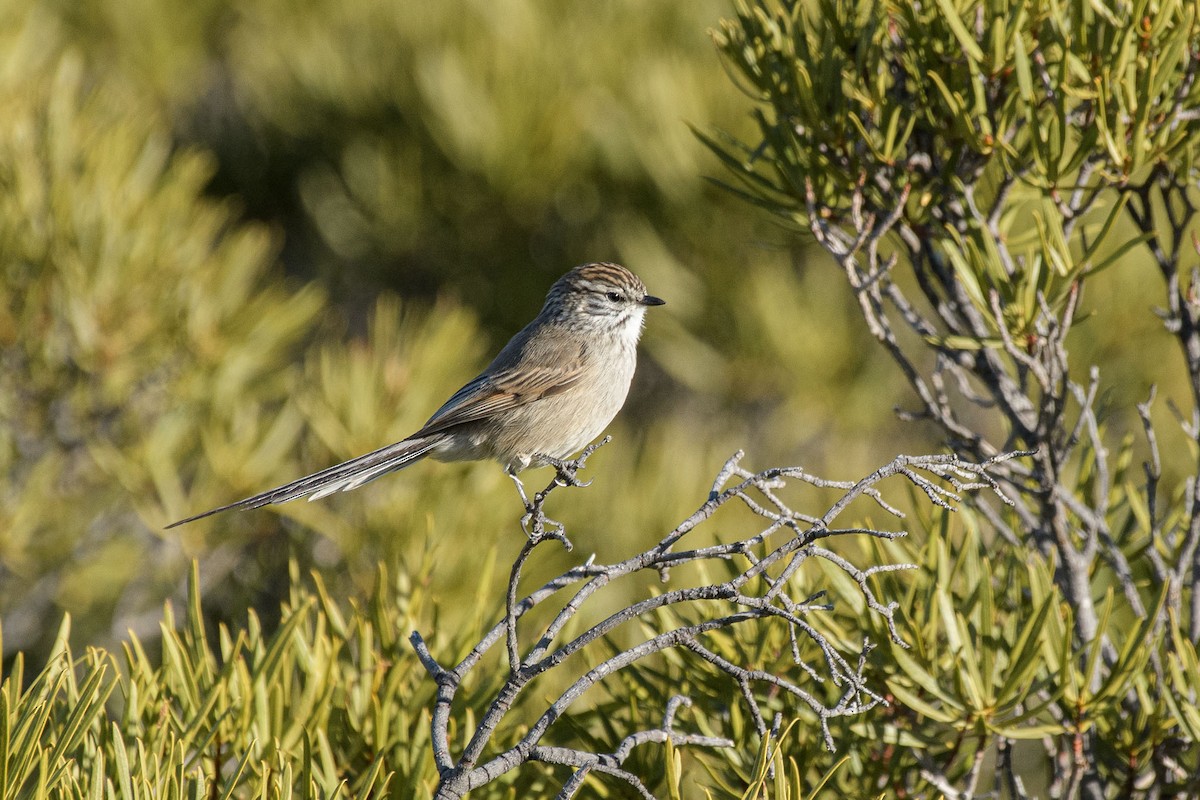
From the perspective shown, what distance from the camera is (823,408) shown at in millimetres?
3184

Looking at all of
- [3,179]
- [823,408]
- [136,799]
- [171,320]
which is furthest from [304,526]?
[823,408]

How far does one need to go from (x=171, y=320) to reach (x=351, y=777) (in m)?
1.20

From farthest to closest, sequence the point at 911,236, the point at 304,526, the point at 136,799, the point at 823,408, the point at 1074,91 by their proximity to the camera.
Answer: the point at 823,408 → the point at 304,526 → the point at 911,236 → the point at 1074,91 → the point at 136,799

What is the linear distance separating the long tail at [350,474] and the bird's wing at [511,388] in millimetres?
129

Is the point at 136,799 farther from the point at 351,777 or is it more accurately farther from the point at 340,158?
the point at 340,158

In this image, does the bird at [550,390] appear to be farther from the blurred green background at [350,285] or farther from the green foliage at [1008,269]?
the green foliage at [1008,269]

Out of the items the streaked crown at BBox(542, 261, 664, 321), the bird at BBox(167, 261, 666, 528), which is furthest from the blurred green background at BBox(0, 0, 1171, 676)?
the streaked crown at BBox(542, 261, 664, 321)

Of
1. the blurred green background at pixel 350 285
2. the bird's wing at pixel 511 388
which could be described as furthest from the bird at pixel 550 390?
the blurred green background at pixel 350 285

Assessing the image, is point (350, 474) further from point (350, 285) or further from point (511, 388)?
point (350, 285)

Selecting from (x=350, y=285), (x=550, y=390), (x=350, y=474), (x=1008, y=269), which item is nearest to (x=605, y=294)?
(x=550, y=390)

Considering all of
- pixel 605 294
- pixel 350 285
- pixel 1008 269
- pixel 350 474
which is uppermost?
pixel 350 285

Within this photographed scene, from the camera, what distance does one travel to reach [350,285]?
3617mm

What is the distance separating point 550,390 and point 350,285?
1.67 m

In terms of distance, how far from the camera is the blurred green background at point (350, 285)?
2137 millimetres
